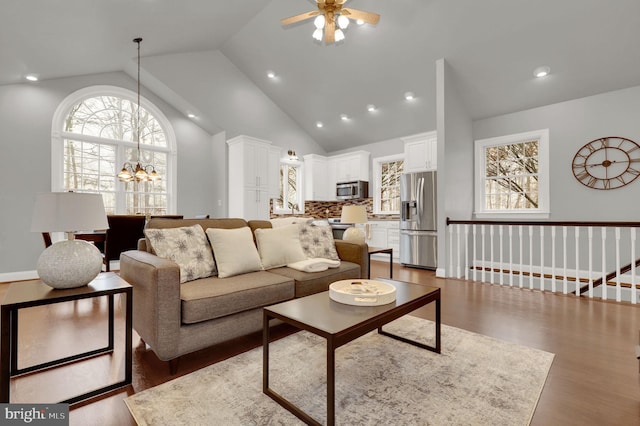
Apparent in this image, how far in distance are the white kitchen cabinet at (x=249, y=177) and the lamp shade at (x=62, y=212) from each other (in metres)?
3.99

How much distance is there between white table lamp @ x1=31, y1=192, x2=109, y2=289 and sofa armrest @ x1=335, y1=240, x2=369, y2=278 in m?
2.19

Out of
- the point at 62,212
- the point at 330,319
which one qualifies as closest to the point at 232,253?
the point at 62,212

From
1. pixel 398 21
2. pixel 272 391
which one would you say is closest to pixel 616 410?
pixel 272 391

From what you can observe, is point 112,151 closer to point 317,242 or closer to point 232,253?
point 232,253

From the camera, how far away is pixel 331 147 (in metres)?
7.77

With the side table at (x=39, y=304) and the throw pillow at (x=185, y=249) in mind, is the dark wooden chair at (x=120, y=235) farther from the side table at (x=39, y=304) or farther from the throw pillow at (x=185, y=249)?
the side table at (x=39, y=304)

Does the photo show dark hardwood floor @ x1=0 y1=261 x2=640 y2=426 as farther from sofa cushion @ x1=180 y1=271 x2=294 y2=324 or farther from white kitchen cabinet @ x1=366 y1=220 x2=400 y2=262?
white kitchen cabinet @ x1=366 y1=220 x2=400 y2=262

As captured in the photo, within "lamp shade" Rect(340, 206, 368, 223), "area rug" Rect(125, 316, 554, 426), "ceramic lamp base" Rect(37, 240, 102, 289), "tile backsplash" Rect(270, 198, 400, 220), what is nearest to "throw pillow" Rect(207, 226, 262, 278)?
"area rug" Rect(125, 316, 554, 426)

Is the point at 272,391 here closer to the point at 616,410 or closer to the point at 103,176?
the point at 616,410

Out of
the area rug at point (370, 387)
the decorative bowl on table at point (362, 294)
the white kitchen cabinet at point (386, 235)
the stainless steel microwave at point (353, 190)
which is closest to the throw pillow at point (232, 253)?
the area rug at point (370, 387)

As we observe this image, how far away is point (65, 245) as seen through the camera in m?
1.75

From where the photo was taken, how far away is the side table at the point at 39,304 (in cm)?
141

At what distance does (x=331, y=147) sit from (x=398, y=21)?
3.71 meters

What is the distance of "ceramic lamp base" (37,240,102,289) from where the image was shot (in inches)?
65.3
